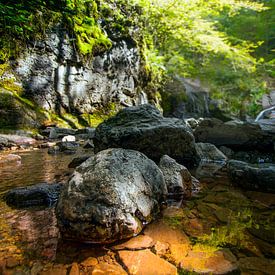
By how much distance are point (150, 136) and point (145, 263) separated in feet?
10.3

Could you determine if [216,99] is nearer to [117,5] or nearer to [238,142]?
[117,5]

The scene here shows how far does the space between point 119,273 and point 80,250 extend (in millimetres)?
435

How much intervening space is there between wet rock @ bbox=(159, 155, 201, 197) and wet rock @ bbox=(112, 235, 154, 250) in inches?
44.8

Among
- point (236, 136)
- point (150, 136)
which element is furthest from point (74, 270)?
point (236, 136)

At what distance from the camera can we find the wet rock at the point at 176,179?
3.48 meters

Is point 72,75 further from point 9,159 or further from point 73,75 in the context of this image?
A: point 9,159

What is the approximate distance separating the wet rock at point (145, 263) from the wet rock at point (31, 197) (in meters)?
1.40

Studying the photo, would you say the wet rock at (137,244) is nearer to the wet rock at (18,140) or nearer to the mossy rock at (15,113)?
the wet rock at (18,140)

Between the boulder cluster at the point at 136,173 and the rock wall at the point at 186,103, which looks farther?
the rock wall at the point at 186,103

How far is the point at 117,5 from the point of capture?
14062 millimetres

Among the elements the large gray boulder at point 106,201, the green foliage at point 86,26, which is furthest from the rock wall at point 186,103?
the large gray boulder at point 106,201

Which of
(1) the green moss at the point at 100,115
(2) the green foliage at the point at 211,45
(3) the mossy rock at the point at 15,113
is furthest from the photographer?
(2) the green foliage at the point at 211,45

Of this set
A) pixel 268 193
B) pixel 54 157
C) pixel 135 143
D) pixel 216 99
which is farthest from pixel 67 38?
pixel 216 99

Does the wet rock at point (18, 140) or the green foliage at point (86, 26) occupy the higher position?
the green foliage at point (86, 26)
